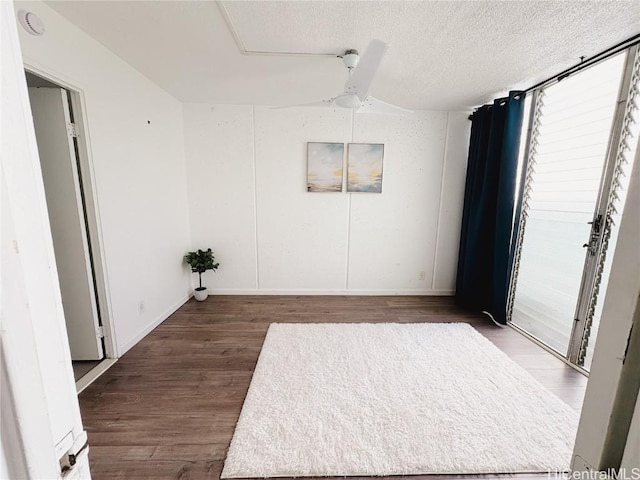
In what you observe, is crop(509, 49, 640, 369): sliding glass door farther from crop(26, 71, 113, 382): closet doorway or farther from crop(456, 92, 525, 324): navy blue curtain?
crop(26, 71, 113, 382): closet doorway

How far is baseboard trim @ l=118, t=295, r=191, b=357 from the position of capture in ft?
7.24

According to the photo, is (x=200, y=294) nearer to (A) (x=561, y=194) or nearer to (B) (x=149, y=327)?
(B) (x=149, y=327)

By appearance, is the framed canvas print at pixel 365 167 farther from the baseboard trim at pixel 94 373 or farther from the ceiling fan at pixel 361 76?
the baseboard trim at pixel 94 373

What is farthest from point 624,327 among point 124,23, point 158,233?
point 158,233

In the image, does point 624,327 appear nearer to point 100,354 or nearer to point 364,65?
point 364,65

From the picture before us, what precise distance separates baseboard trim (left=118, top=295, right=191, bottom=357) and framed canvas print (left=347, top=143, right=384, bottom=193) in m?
2.60

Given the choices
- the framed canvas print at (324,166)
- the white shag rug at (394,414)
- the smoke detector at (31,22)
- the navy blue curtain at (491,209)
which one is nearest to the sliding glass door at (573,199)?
the navy blue curtain at (491,209)

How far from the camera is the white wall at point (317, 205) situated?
10.6ft

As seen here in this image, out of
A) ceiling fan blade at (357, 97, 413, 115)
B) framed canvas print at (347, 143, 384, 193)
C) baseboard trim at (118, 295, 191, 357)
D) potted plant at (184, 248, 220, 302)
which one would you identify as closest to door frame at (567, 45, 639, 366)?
ceiling fan blade at (357, 97, 413, 115)

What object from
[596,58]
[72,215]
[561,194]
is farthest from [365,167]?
[72,215]

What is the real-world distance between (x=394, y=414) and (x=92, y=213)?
8.57 feet

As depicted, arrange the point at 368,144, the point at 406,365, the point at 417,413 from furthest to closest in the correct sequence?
1. the point at 368,144
2. the point at 406,365
3. the point at 417,413

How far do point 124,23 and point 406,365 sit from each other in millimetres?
3245

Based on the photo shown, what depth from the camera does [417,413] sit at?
1606mm
